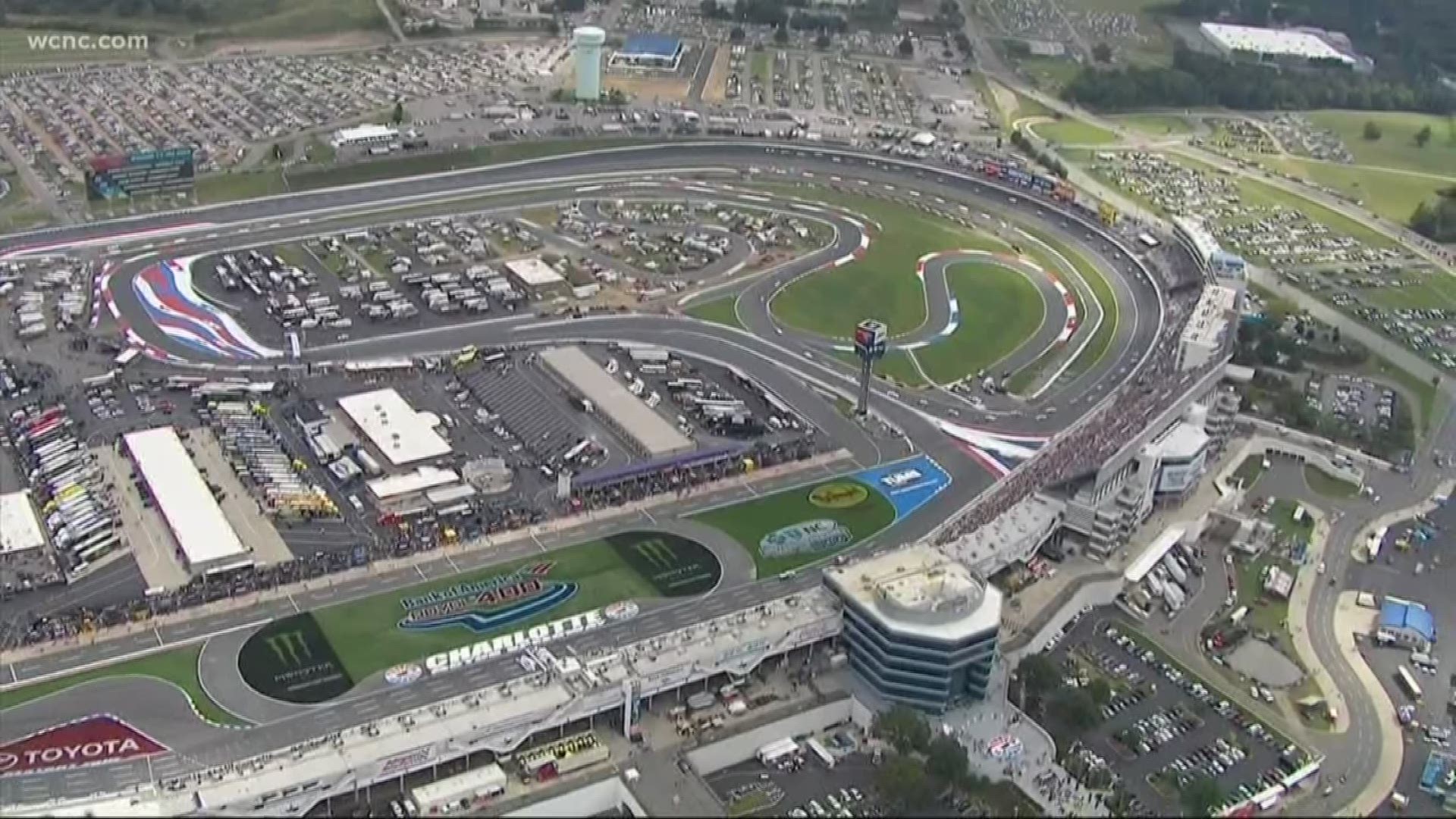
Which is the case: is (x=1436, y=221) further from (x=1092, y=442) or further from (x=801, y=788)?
(x=801, y=788)

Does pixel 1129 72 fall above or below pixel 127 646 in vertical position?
above

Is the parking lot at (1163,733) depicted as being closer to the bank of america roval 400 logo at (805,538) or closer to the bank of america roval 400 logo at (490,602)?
the bank of america roval 400 logo at (805,538)

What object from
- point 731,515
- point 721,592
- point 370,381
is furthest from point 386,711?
point 370,381

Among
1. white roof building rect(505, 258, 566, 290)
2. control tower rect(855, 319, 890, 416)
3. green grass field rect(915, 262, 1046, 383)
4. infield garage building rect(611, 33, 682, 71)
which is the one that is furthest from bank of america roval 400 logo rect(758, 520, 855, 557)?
infield garage building rect(611, 33, 682, 71)

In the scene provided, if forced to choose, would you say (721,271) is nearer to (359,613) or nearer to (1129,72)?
(359,613)

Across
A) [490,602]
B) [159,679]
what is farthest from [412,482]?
[159,679]

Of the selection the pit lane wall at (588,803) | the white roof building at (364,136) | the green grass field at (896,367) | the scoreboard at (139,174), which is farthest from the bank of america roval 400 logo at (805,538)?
the white roof building at (364,136)
